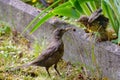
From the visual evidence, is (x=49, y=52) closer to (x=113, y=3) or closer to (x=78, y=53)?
(x=78, y=53)

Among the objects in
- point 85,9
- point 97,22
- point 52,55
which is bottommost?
point 52,55

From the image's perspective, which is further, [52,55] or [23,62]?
[23,62]

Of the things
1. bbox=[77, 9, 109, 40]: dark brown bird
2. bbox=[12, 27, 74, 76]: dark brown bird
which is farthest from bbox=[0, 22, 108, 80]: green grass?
bbox=[77, 9, 109, 40]: dark brown bird

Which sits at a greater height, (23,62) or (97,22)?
(97,22)

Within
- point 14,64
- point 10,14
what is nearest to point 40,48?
point 14,64

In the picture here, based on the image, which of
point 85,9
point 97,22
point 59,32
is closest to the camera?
point 97,22

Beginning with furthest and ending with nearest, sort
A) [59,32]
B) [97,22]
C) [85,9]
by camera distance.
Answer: [85,9], [59,32], [97,22]

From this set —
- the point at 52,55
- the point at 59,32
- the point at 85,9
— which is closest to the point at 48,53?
the point at 52,55

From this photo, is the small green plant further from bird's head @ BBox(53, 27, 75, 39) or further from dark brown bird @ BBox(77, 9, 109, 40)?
bird's head @ BBox(53, 27, 75, 39)

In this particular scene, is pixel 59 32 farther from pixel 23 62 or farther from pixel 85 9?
pixel 23 62

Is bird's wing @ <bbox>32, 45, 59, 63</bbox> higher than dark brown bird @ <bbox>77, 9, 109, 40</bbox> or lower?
lower
